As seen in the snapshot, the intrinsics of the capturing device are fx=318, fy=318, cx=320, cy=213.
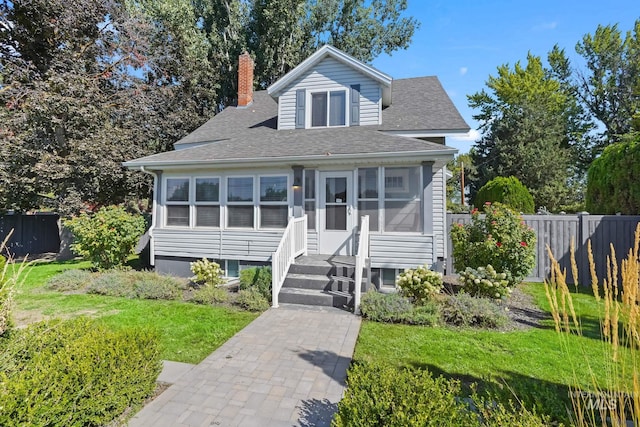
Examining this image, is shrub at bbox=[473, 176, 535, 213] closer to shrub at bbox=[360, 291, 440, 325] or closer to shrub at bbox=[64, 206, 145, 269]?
shrub at bbox=[360, 291, 440, 325]

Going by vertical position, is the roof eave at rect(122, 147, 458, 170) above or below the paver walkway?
above

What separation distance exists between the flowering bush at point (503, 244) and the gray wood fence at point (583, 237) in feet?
7.84

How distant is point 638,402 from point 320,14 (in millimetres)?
24875

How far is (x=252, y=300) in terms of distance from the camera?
674cm

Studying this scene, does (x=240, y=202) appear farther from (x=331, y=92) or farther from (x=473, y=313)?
(x=473, y=313)

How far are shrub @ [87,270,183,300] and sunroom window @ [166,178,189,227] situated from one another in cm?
184

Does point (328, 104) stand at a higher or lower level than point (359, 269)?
higher

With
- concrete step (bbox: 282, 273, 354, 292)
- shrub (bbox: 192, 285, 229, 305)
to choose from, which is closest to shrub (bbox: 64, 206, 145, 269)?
shrub (bbox: 192, 285, 229, 305)

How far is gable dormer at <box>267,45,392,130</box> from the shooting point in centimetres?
1018

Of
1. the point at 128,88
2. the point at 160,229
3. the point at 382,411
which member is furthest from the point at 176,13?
the point at 382,411

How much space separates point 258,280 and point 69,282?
17.7 ft

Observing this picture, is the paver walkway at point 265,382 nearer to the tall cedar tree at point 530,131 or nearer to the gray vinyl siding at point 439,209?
the gray vinyl siding at point 439,209

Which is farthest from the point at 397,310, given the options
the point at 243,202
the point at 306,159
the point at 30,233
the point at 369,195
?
the point at 30,233

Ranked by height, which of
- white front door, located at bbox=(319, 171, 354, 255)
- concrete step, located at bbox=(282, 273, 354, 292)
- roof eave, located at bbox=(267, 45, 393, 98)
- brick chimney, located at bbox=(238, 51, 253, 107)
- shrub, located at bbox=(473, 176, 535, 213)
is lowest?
concrete step, located at bbox=(282, 273, 354, 292)
